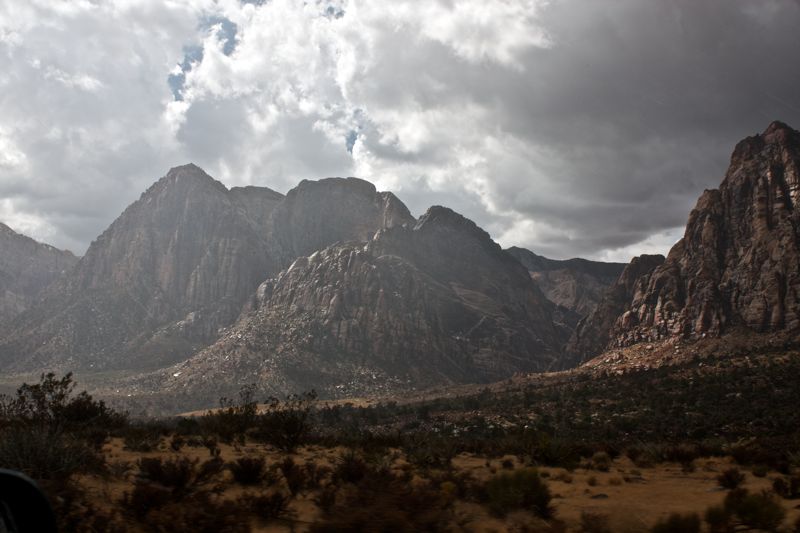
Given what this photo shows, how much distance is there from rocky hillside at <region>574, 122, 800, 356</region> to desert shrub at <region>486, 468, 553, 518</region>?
110m

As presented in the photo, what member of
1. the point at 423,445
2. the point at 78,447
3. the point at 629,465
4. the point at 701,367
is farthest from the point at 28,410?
the point at 701,367

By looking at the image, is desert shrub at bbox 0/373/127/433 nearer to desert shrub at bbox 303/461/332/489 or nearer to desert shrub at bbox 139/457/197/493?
desert shrub at bbox 139/457/197/493

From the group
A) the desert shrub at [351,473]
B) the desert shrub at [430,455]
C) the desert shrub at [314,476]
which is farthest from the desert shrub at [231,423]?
the desert shrub at [351,473]

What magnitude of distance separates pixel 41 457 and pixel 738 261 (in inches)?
5619

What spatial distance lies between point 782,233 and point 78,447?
13867 cm

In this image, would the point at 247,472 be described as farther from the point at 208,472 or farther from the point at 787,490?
the point at 787,490

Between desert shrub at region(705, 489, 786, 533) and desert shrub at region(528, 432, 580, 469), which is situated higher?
desert shrub at region(705, 489, 786, 533)

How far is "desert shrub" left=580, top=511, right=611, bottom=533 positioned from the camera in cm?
909

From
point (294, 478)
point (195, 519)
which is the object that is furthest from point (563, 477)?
point (195, 519)

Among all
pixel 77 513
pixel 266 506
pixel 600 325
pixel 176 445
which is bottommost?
pixel 176 445

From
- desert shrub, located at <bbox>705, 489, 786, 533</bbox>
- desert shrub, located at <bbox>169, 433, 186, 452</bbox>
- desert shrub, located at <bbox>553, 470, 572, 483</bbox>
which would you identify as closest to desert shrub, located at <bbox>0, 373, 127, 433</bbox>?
desert shrub, located at <bbox>169, 433, 186, 452</bbox>

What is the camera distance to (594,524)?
9.45m

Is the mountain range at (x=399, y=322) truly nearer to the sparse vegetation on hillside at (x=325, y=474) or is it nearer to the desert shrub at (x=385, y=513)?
the sparse vegetation on hillside at (x=325, y=474)

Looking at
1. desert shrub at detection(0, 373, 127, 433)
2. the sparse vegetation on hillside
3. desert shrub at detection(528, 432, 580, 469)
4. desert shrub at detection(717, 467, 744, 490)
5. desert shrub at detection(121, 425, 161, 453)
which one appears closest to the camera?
the sparse vegetation on hillside
